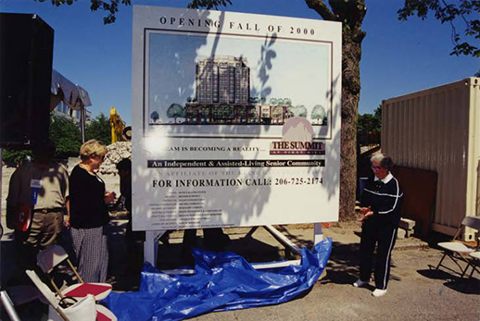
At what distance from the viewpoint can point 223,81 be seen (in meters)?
3.82

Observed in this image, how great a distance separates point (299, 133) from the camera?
4074 millimetres

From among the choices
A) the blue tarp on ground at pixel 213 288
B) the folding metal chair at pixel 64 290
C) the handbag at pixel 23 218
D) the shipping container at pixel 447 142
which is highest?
the shipping container at pixel 447 142

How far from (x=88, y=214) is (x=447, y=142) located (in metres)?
5.89

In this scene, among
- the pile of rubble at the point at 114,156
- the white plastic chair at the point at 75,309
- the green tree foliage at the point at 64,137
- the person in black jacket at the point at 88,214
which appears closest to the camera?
the white plastic chair at the point at 75,309

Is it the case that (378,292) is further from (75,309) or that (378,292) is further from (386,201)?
(75,309)

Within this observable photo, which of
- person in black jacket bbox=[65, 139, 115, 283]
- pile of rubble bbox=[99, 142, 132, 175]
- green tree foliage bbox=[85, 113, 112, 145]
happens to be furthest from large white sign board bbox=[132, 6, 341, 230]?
green tree foliage bbox=[85, 113, 112, 145]

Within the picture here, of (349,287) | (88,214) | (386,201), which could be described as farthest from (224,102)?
(349,287)

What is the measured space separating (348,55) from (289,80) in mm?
4093

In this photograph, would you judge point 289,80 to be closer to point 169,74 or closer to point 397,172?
point 169,74

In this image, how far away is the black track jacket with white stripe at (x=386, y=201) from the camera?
3957 millimetres

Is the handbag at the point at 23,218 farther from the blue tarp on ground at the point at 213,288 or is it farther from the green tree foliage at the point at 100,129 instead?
the green tree foliage at the point at 100,129

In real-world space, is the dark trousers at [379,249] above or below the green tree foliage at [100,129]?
below

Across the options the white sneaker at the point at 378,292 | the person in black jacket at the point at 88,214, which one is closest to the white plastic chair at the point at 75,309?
the person in black jacket at the point at 88,214

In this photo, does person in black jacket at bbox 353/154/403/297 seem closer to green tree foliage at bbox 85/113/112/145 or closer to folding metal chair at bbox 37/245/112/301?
folding metal chair at bbox 37/245/112/301
